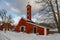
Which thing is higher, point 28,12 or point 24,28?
point 28,12

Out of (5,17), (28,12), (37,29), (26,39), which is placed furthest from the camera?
(5,17)

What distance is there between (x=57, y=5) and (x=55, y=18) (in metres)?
2.38

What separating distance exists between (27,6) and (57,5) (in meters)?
16.0

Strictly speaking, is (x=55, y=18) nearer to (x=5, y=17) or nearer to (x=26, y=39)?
(x=26, y=39)

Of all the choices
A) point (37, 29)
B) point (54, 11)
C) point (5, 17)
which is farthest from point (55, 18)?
point (5, 17)

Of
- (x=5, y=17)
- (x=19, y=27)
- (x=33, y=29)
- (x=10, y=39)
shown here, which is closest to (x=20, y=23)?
(x=19, y=27)

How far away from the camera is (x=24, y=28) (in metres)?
46.0

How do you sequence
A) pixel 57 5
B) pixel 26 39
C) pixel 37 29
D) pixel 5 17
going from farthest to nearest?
pixel 5 17
pixel 37 29
pixel 57 5
pixel 26 39

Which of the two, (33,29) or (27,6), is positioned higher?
(27,6)

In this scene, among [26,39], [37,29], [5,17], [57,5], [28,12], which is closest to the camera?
[26,39]

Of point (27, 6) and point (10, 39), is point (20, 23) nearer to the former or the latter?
point (27, 6)

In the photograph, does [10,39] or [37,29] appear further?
[37,29]

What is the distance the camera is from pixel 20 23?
153ft

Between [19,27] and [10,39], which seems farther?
[19,27]
